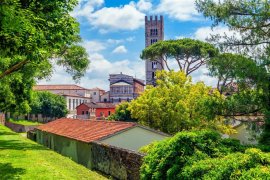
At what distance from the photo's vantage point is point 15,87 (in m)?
37.4

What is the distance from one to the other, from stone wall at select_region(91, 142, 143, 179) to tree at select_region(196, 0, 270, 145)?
5.43 m

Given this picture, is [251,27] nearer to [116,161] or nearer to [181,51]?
[116,161]

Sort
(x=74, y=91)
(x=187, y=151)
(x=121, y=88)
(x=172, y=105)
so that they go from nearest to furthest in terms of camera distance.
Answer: (x=187, y=151)
(x=172, y=105)
(x=121, y=88)
(x=74, y=91)

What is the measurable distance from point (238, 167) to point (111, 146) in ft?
34.7

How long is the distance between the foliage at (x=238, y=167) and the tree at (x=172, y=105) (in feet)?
69.6

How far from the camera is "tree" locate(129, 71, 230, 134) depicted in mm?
30502

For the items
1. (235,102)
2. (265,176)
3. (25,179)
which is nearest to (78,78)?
(25,179)

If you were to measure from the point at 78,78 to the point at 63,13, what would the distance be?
1179cm

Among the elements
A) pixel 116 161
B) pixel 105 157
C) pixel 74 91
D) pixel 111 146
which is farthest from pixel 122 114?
pixel 74 91

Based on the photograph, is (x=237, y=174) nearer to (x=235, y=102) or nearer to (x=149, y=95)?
(x=235, y=102)

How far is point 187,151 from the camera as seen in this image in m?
9.94

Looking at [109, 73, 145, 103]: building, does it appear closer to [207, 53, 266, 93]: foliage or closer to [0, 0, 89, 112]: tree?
[0, 0, 89, 112]: tree

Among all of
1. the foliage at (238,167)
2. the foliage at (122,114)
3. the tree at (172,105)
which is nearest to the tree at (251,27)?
the foliage at (238,167)

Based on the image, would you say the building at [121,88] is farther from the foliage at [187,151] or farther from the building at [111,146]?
the foliage at [187,151]
